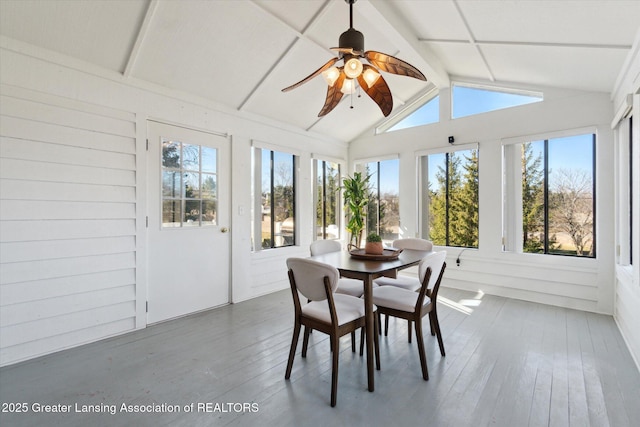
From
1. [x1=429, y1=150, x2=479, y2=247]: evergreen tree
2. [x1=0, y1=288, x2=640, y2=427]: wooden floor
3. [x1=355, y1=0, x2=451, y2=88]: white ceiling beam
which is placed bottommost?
[x1=0, y1=288, x2=640, y2=427]: wooden floor

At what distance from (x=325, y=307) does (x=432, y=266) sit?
0.83 metres

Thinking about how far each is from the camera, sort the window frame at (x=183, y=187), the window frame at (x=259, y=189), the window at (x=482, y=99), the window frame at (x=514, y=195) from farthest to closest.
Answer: the window frame at (x=259, y=189)
the window at (x=482, y=99)
the window frame at (x=514, y=195)
the window frame at (x=183, y=187)

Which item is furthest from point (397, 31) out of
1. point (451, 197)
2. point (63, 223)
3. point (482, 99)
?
point (63, 223)

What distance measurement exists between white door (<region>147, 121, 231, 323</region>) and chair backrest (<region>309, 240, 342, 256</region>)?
54.7 inches

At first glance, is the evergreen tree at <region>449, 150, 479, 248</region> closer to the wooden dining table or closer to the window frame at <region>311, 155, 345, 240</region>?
the window frame at <region>311, 155, 345, 240</region>

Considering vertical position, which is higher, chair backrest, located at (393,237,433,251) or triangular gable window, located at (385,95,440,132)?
triangular gable window, located at (385,95,440,132)

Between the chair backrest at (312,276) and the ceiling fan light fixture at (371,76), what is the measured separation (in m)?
1.38

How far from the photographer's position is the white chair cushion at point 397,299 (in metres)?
2.25

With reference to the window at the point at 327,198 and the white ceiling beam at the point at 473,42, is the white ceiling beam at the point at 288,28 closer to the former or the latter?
the white ceiling beam at the point at 473,42

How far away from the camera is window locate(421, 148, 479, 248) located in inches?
177

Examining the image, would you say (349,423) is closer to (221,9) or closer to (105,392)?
(105,392)

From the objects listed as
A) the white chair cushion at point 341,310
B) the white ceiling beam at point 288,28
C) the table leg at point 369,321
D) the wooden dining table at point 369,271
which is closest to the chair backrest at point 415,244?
the wooden dining table at point 369,271

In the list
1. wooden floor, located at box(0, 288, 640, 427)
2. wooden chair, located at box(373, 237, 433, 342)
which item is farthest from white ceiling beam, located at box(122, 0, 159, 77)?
wooden chair, located at box(373, 237, 433, 342)

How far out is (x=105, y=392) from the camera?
2.02 meters
